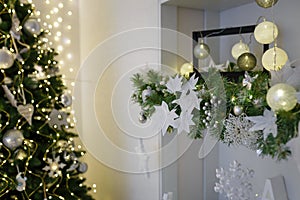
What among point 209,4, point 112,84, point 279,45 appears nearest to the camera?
point 279,45

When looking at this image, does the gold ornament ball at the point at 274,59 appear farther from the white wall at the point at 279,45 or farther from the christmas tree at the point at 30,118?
the christmas tree at the point at 30,118

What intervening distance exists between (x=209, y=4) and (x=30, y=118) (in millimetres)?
1023

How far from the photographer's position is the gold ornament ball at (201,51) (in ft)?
4.49

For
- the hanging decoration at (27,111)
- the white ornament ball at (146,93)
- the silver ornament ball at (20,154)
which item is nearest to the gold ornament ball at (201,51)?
the white ornament ball at (146,93)

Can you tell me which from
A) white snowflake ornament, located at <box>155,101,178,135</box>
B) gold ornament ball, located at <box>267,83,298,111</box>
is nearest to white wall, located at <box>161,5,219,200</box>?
white snowflake ornament, located at <box>155,101,178,135</box>

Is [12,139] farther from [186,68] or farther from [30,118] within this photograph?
[186,68]

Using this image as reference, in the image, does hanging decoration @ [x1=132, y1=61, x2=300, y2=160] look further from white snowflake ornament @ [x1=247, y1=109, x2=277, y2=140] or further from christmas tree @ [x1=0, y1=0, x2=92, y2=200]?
christmas tree @ [x1=0, y1=0, x2=92, y2=200]

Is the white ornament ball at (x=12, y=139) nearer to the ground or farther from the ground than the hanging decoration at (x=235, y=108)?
nearer to the ground

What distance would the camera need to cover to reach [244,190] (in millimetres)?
1094

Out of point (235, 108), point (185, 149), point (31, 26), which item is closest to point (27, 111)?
point (31, 26)

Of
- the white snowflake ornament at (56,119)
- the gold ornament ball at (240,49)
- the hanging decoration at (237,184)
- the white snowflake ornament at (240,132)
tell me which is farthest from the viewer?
the white snowflake ornament at (56,119)

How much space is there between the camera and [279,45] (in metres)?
1.21

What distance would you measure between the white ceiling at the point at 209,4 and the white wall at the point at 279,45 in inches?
1.3

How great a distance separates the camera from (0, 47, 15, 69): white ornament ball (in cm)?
136
